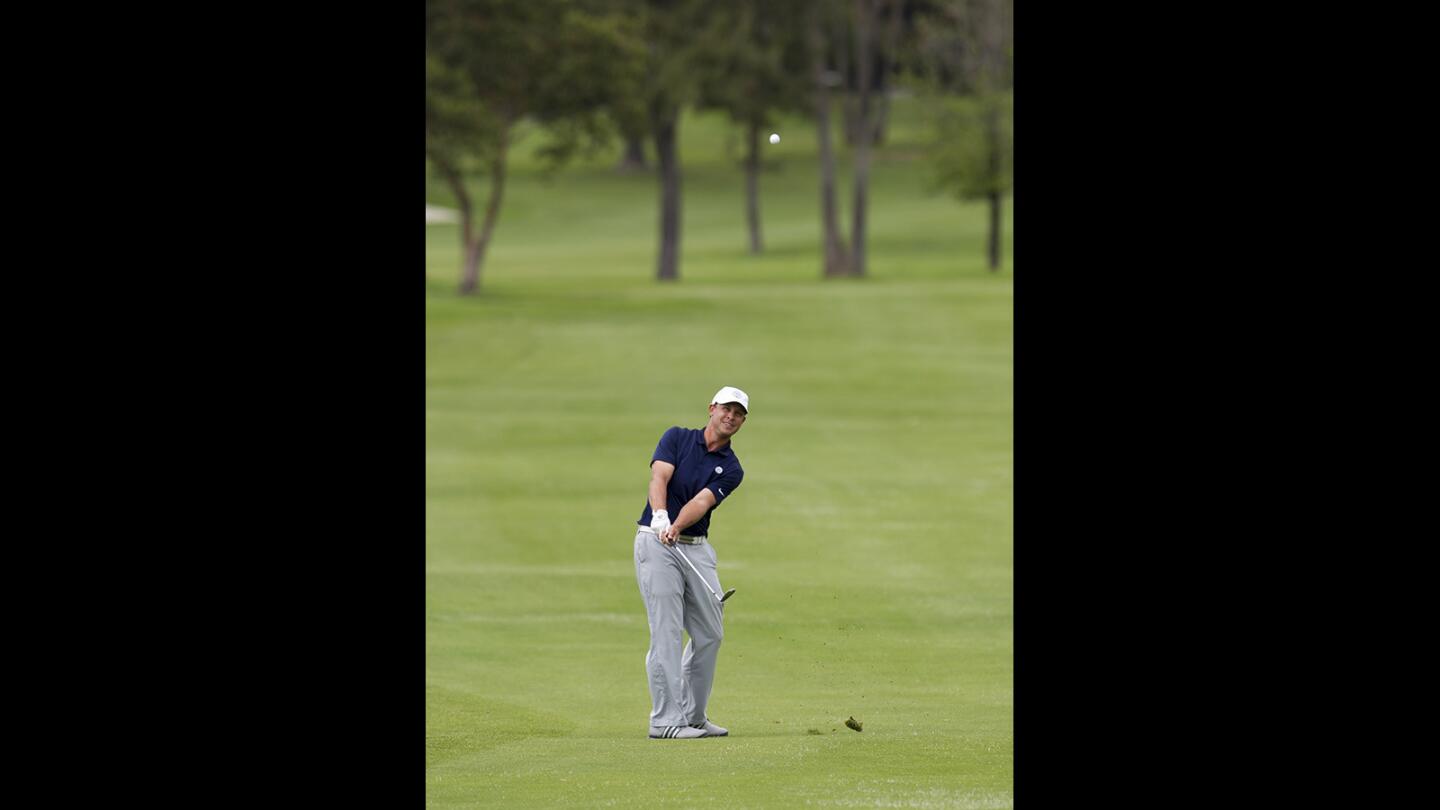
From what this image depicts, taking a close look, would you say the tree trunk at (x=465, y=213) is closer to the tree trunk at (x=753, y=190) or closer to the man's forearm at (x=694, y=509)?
the tree trunk at (x=753, y=190)

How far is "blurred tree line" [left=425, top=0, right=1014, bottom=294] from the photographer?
51.9m

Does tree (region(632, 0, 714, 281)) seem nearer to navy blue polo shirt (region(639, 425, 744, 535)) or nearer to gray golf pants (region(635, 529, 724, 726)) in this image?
gray golf pants (region(635, 529, 724, 726))

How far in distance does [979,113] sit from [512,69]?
20650mm

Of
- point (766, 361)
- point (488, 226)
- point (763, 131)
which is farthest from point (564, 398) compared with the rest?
point (763, 131)

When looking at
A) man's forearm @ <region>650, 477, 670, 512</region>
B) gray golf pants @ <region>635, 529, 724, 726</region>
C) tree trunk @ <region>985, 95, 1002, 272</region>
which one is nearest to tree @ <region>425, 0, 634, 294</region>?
tree trunk @ <region>985, 95, 1002, 272</region>

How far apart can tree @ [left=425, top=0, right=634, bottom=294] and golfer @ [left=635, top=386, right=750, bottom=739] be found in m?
38.0

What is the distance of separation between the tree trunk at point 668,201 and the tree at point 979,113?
9.11 metres

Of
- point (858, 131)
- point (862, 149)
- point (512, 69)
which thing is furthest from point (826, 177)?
point (512, 69)

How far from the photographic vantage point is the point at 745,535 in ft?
83.4

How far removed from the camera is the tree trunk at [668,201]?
62125 mm

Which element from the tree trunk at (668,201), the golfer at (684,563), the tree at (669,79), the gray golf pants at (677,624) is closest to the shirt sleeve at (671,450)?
the golfer at (684,563)
